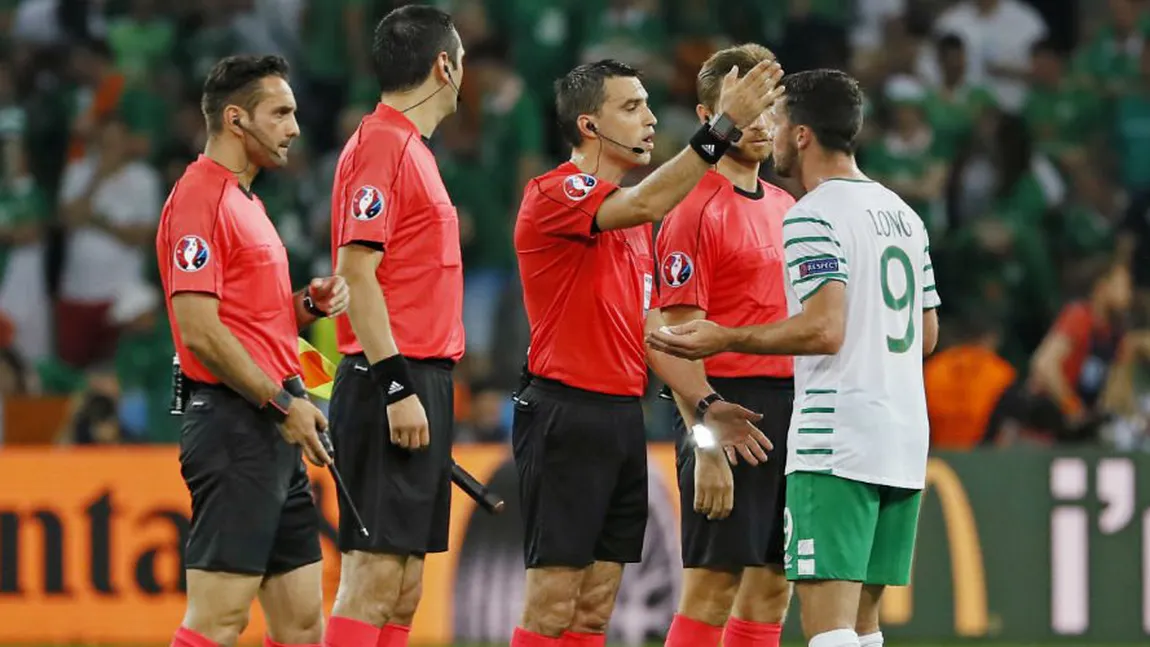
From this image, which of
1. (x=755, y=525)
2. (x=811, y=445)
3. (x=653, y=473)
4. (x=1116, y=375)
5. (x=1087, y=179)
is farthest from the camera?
(x=1087, y=179)

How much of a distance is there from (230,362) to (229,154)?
2.62ft

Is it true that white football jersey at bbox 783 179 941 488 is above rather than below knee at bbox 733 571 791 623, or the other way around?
above

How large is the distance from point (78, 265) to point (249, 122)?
800 centimetres

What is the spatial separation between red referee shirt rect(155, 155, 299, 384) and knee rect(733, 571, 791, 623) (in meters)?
1.97

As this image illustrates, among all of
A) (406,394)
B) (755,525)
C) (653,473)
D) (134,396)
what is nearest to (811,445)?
(755,525)

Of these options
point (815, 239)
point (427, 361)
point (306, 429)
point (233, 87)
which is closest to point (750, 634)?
point (427, 361)

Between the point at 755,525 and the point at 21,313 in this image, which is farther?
the point at 21,313

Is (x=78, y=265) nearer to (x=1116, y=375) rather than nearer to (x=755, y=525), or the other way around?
(x=1116, y=375)

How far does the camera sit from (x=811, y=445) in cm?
694

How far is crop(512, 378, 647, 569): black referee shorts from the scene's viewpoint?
7488 mm

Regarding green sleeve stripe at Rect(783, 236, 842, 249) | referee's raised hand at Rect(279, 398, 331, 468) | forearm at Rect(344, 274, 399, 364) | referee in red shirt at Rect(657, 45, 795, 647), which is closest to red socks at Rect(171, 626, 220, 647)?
referee's raised hand at Rect(279, 398, 331, 468)

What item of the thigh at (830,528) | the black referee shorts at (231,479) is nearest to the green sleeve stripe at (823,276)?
the thigh at (830,528)

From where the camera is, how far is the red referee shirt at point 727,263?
25.7 ft

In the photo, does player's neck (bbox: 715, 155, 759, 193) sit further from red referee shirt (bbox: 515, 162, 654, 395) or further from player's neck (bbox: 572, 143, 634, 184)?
red referee shirt (bbox: 515, 162, 654, 395)
